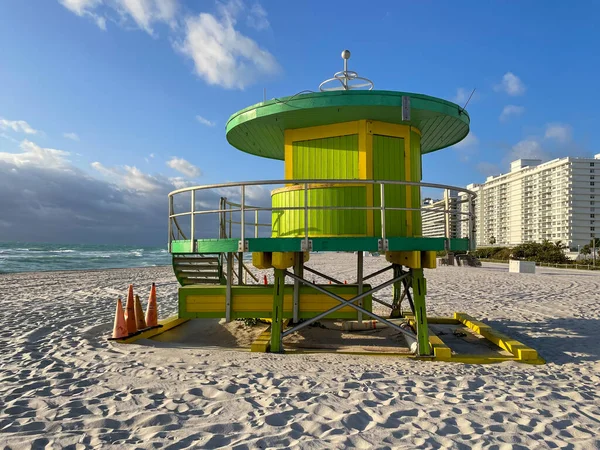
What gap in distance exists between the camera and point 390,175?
754 centimetres

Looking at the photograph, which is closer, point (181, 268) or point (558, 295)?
point (181, 268)

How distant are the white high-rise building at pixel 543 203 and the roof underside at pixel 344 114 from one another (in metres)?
98.3

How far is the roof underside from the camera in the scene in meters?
6.89

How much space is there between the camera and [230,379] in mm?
5617

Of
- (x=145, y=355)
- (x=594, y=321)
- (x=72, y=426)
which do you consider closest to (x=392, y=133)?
(x=145, y=355)

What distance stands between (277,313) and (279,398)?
2.36 metres

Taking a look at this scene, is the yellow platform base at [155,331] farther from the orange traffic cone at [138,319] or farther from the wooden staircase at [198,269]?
the wooden staircase at [198,269]

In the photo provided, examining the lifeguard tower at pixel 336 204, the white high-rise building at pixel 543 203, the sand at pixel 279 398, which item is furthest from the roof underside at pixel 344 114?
the white high-rise building at pixel 543 203

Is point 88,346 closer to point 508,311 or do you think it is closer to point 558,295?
point 508,311

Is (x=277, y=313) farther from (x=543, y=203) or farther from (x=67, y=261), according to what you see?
(x=543, y=203)

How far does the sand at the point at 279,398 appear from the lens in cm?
398

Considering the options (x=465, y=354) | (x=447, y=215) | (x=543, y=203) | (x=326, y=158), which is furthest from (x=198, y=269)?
(x=543, y=203)

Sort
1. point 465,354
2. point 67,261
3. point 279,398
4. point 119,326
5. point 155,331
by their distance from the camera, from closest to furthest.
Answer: point 279,398
point 465,354
point 119,326
point 155,331
point 67,261

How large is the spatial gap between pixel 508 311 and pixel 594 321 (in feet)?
7.45
